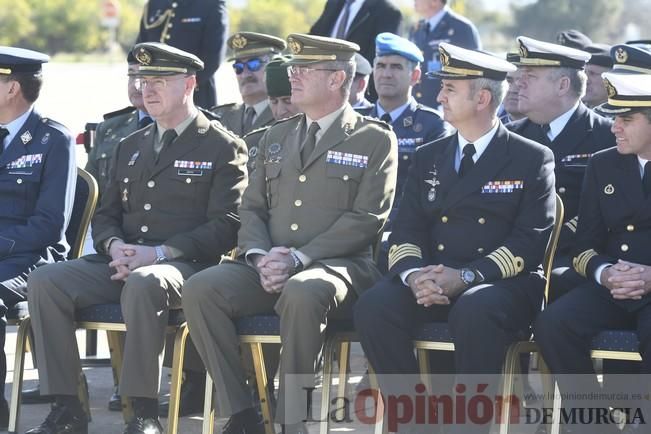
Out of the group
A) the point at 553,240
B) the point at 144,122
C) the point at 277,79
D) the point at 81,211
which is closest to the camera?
the point at 553,240

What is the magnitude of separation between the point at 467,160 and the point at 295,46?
1003mm

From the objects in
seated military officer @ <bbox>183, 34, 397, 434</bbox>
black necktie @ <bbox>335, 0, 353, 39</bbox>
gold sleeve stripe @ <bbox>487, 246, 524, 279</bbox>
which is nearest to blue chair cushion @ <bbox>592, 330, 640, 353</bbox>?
gold sleeve stripe @ <bbox>487, 246, 524, 279</bbox>

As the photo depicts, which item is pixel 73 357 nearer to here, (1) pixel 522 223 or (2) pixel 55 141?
(2) pixel 55 141

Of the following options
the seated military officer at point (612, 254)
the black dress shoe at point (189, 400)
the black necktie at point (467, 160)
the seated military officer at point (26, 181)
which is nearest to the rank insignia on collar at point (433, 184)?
the black necktie at point (467, 160)

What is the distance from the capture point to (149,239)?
19.9 ft

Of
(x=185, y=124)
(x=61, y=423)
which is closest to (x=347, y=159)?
(x=185, y=124)

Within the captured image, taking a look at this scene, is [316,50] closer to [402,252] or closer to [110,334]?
[402,252]

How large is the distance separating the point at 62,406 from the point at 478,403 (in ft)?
6.12

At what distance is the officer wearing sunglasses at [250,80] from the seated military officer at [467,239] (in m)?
1.96

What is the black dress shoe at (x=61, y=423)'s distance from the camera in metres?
5.67

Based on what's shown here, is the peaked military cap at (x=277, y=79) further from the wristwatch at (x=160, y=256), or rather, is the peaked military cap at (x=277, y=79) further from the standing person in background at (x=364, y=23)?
the standing person in background at (x=364, y=23)

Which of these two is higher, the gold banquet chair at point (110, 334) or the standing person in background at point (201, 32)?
the standing person in background at point (201, 32)

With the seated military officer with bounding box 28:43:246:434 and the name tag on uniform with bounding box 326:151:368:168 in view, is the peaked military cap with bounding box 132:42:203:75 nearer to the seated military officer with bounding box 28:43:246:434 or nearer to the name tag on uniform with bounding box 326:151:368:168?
the seated military officer with bounding box 28:43:246:434

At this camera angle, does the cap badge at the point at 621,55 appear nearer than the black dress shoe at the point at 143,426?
No
